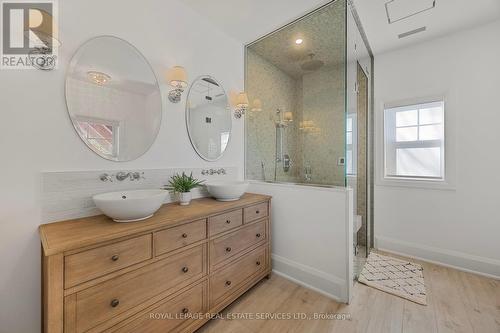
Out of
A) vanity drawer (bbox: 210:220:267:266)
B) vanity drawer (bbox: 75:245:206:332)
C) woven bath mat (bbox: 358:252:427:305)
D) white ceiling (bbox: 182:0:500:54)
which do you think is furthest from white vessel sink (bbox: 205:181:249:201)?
white ceiling (bbox: 182:0:500:54)

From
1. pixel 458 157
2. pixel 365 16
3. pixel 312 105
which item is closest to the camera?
pixel 365 16

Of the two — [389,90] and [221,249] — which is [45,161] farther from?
[389,90]

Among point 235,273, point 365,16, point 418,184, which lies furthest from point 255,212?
point 365,16

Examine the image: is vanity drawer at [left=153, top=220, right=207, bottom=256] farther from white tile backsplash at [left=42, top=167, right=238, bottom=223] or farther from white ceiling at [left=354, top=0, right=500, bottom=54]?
white ceiling at [left=354, top=0, right=500, bottom=54]

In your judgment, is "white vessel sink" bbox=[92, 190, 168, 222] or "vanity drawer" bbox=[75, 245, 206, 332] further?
"white vessel sink" bbox=[92, 190, 168, 222]

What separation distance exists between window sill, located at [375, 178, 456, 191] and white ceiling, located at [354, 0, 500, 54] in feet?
A: 5.66

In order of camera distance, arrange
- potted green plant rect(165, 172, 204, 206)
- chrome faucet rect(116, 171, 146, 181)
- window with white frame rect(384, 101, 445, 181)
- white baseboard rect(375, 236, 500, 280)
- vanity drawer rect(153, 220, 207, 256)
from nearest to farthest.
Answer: vanity drawer rect(153, 220, 207, 256) → chrome faucet rect(116, 171, 146, 181) → potted green plant rect(165, 172, 204, 206) → white baseboard rect(375, 236, 500, 280) → window with white frame rect(384, 101, 445, 181)

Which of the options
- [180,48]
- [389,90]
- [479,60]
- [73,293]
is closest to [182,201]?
[73,293]

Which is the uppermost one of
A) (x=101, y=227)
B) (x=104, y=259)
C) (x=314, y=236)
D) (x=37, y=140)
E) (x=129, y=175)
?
(x=37, y=140)

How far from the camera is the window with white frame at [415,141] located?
2.52 metres

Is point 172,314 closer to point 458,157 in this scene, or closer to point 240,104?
point 240,104

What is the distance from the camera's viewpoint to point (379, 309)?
1.70 m

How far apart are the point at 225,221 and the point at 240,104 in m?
1.34

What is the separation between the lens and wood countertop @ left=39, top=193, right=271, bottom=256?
926 mm
